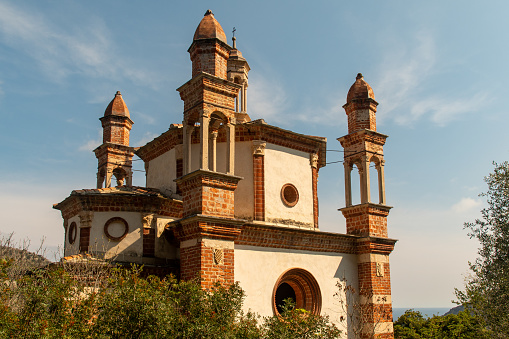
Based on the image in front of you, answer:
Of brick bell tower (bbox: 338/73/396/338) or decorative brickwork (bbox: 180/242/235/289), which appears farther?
brick bell tower (bbox: 338/73/396/338)

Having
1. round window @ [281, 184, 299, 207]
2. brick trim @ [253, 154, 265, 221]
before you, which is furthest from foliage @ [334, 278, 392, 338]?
brick trim @ [253, 154, 265, 221]

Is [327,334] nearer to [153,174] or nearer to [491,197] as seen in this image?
[491,197]

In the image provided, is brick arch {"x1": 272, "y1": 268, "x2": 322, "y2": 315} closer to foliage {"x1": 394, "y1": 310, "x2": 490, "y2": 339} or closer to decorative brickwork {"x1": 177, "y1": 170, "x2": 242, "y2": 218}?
decorative brickwork {"x1": 177, "y1": 170, "x2": 242, "y2": 218}

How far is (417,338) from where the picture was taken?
1762 cm

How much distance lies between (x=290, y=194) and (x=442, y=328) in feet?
30.4

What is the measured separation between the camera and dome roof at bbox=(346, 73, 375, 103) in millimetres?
16500

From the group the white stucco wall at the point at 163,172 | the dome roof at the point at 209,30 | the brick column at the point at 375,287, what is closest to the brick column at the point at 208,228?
the white stucco wall at the point at 163,172

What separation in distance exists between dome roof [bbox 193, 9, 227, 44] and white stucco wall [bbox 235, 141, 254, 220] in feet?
10.9

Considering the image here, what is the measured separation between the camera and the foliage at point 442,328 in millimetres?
17656

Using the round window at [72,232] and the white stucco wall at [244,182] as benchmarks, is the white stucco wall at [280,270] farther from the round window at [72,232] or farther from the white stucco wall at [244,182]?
the round window at [72,232]

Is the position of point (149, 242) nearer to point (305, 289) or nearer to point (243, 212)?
point (243, 212)

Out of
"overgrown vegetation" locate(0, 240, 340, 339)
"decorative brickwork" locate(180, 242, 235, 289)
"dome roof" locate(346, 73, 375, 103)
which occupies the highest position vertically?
"dome roof" locate(346, 73, 375, 103)

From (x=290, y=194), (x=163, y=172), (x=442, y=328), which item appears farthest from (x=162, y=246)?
(x=442, y=328)

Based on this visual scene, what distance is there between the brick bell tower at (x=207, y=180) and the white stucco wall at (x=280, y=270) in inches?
35.1
